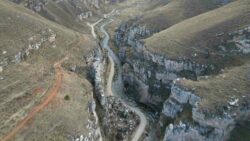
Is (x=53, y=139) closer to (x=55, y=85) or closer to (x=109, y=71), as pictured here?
(x=55, y=85)

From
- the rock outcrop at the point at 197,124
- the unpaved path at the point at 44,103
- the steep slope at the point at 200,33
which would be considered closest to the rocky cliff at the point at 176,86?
the rock outcrop at the point at 197,124

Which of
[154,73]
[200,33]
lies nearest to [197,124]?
[154,73]

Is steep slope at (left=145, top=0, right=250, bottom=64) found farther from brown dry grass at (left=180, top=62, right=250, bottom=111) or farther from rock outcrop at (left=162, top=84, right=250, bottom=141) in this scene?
rock outcrop at (left=162, top=84, right=250, bottom=141)

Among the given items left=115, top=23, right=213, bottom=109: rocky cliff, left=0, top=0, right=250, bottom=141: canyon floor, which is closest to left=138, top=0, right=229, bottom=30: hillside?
left=0, top=0, right=250, bottom=141: canyon floor

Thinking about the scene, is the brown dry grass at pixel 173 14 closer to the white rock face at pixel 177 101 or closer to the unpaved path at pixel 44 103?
the unpaved path at pixel 44 103

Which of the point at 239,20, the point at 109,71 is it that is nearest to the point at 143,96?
the point at 109,71

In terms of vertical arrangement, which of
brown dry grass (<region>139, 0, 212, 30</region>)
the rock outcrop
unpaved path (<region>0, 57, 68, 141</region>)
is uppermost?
brown dry grass (<region>139, 0, 212, 30</region>)
